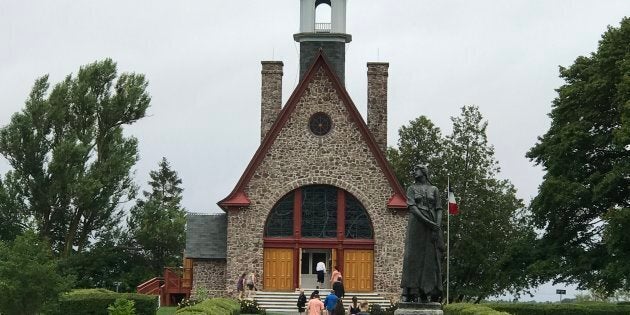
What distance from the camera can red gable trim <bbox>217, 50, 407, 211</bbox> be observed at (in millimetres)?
47750

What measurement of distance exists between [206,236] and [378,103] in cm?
928

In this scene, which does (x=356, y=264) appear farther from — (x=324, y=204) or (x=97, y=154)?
(x=97, y=154)

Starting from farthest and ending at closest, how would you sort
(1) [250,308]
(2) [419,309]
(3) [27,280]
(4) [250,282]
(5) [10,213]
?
1. (5) [10,213]
2. (4) [250,282]
3. (1) [250,308]
4. (3) [27,280]
5. (2) [419,309]

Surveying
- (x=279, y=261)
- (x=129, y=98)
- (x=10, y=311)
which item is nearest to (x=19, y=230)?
(x=129, y=98)

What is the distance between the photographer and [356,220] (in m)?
48.0

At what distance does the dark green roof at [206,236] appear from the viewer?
159 feet

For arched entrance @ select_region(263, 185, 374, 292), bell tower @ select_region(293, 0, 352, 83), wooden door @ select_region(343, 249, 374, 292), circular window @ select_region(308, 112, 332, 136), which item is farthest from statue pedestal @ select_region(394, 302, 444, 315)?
bell tower @ select_region(293, 0, 352, 83)

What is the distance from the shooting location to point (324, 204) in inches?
1890

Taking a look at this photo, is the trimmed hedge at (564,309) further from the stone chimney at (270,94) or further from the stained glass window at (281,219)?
the stone chimney at (270,94)

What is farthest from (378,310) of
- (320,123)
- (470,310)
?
(470,310)

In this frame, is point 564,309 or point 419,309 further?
point 564,309

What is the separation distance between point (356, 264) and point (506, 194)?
11462mm

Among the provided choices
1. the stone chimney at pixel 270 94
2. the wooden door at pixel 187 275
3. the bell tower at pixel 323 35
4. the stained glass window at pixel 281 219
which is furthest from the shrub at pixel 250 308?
the bell tower at pixel 323 35

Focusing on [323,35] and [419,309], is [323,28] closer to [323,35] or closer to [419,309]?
[323,35]
